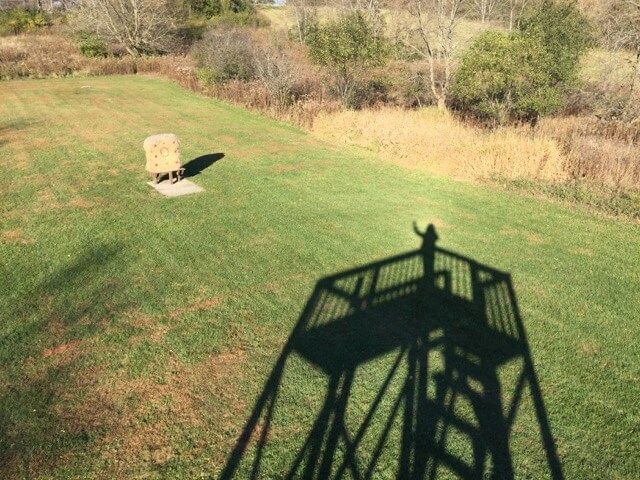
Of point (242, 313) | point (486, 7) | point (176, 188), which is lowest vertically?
point (242, 313)

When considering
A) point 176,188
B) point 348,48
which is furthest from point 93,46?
point 176,188

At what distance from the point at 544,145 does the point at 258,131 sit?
9413mm

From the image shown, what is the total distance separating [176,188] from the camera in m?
9.79

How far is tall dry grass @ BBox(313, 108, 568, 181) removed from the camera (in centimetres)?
1099

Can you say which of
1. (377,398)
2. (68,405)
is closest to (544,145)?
(377,398)

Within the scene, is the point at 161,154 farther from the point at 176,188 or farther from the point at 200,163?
the point at 200,163

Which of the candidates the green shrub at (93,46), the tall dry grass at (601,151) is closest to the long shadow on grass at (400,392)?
the tall dry grass at (601,151)

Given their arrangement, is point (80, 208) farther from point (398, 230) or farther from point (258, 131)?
point (258, 131)

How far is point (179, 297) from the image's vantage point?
578cm

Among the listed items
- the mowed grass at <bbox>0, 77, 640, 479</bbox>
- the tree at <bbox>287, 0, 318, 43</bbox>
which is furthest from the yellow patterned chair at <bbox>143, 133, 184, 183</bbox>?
the tree at <bbox>287, 0, 318, 43</bbox>

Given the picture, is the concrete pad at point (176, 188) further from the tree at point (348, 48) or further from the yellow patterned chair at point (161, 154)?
the tree at point (348, 48)

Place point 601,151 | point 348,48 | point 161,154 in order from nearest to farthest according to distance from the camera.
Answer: point 161,154 < point 601,151 < point 348,48

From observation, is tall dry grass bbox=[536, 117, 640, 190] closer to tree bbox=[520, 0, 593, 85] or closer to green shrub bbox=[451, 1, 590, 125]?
green shrub bbox=[451, 1, 590, 125]

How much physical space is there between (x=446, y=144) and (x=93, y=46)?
30.5 metres
